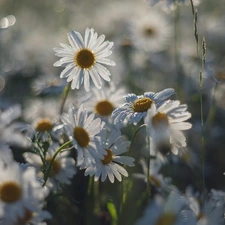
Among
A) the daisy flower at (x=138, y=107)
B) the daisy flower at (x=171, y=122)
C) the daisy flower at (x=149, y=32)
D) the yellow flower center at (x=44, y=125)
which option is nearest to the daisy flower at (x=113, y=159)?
the daisy flower at (x=138, y=107)

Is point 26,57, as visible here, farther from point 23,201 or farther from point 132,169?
point 23,201

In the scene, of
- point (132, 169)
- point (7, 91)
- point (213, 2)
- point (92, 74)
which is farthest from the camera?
point (213, 2)

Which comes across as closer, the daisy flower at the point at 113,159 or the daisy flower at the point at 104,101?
the daisy flower at the point at 113,159

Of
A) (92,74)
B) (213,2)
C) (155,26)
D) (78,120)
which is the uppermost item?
(213,2)

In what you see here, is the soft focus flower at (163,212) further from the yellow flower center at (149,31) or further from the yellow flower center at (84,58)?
the yellow flower center at (149,31)

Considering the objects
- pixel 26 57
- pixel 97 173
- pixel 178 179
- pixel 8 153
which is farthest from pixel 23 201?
pixel 26 57

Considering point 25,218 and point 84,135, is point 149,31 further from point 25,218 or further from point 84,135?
point 25,218
